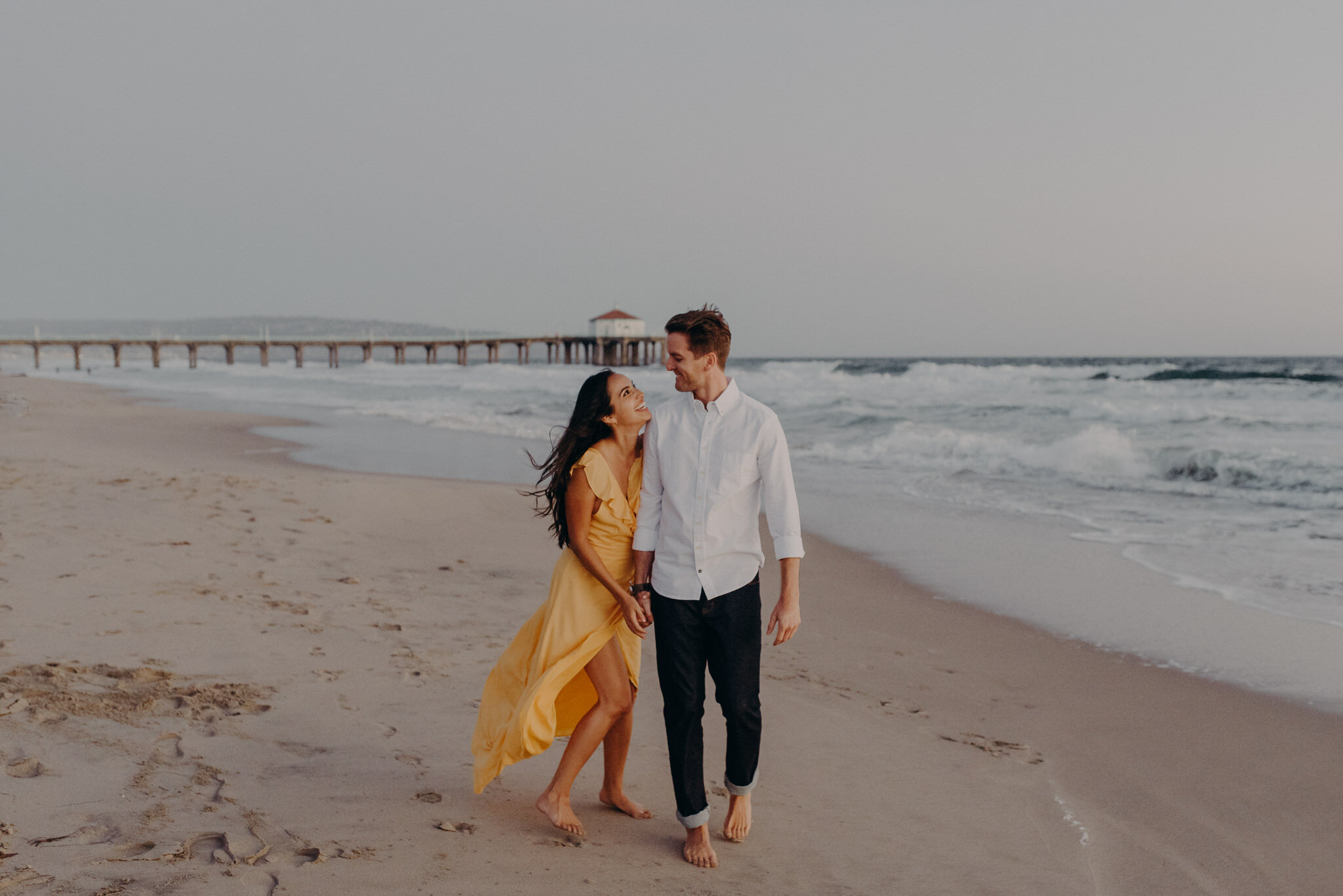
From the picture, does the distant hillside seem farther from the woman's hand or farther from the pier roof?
the woman's hand

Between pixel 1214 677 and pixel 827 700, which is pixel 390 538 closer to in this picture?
pixel 827 700

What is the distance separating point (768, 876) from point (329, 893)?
1.22m

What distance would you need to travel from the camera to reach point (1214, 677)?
470 cm

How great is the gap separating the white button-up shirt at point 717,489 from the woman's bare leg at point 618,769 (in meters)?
0.59

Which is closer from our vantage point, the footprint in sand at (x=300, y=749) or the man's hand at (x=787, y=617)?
the man's hand at (x=787, y=617)

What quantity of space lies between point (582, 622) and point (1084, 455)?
12.5 m

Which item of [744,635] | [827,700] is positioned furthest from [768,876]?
[827,700]

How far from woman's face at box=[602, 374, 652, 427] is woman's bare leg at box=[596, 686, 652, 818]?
95cm

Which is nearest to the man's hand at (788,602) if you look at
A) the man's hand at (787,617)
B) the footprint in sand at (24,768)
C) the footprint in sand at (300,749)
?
the man's hand at (787,617)

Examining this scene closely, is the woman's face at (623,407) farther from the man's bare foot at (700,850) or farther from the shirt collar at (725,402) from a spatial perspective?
the man's bare foot at (700,850)

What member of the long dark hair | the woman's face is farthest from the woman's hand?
the woman's face

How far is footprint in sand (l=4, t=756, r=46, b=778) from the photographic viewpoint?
286 cm

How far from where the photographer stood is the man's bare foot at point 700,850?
2.75 metres

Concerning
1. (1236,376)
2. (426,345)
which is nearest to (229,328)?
(426,345)
